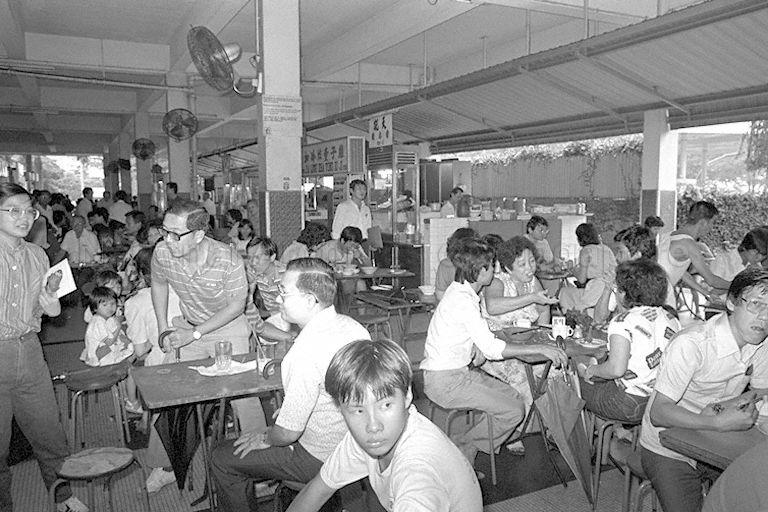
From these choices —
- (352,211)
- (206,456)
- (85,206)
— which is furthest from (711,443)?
(85,206)

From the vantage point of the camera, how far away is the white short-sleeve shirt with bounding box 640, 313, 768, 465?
8.52 feet

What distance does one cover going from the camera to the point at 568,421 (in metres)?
3.26

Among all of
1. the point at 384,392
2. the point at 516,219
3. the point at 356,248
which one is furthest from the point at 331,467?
the point at 516,219

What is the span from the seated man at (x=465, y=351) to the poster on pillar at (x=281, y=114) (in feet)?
12.0

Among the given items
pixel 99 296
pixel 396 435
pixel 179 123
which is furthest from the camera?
pixel 179 123

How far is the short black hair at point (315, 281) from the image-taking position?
264cm

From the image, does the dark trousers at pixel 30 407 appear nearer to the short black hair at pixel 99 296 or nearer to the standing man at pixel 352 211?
the short black hair at pixel 99 296

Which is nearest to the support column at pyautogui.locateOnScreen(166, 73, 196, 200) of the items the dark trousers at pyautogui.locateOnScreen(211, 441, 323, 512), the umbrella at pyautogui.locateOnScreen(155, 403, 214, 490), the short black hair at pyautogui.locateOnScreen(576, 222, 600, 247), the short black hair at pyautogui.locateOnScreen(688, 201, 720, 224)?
the short black hair at pyautogui.locateOnScreen(576, 222, 600, 247)

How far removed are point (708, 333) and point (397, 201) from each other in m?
7.93

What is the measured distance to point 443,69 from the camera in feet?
44.5

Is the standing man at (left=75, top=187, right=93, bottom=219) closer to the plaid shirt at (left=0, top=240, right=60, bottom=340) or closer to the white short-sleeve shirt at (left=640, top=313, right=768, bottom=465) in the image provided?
the plaid shirt at (left=0, top=240, right=60, bottom=340)

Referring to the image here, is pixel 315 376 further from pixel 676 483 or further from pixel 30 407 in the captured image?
pixel 30 407

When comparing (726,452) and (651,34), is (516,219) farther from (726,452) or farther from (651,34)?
(726,452)

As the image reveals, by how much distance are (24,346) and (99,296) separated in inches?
53.4
